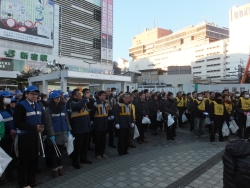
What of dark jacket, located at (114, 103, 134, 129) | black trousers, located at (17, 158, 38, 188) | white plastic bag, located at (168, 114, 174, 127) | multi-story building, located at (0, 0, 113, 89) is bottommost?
black trousers, located at (17, 158, 38, 188)

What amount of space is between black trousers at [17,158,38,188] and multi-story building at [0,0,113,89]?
68.9ft

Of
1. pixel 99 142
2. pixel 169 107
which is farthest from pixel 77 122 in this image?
pixel 169 107

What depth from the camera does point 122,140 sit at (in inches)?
225

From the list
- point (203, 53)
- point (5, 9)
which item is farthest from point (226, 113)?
point (203, 53)

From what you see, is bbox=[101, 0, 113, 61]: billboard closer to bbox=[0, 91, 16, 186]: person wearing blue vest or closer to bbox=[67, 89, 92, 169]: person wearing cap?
bbox=[67, 89, 92, 169]: person wearing cap

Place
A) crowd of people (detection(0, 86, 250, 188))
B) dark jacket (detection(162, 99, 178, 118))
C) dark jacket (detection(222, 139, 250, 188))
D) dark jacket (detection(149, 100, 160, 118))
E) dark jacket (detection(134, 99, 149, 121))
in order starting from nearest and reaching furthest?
dark jacket (detection(222, 139, 250, 188)) < crowd of people (detection(0, 86, 250, 188)) < dark jacket (detection(134, 99, 149, 121)) < dark jacket (detection(162, 99, 178, 118)) < dark jacket (detection(149, 100, 160, 118))

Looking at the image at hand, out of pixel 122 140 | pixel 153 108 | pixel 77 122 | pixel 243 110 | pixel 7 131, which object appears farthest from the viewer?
pixel 153 108

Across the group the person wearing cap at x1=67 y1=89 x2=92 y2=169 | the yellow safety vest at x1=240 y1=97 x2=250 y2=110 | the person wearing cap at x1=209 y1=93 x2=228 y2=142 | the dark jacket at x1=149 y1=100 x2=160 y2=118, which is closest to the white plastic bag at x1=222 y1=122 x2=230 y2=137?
the person wearing cap at x1=209 y1=93 x2=228 y2=142

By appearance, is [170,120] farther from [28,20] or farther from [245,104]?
[28,20]

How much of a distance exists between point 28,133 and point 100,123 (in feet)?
6.62

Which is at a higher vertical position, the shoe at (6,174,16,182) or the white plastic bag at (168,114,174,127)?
the white plastic bag at (168,114,174,127)

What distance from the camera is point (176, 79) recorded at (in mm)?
49781

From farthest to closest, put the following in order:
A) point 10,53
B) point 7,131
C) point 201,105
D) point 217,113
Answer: point 10,53 < point 201,105 < point 217,113 < point 7,131

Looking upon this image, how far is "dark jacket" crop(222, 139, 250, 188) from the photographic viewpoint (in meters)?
1.75
